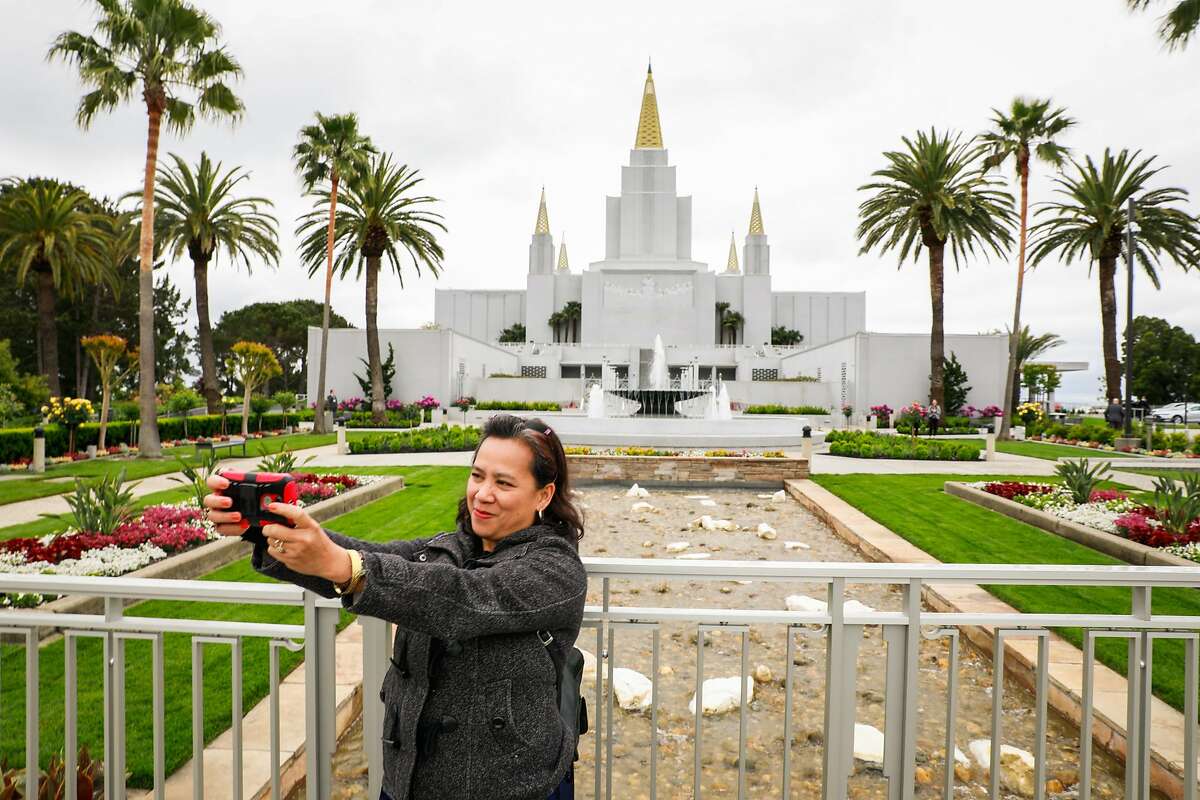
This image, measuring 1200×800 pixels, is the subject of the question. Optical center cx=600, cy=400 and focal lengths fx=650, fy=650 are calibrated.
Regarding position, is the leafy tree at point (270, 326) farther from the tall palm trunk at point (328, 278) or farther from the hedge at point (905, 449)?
the hedge at point (905, 449)

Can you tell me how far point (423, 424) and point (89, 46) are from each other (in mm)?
18686

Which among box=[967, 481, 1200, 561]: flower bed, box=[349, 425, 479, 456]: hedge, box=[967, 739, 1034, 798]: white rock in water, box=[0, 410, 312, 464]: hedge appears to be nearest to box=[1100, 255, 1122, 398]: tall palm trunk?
box=[967, 481, 1200, 561]: flower bed

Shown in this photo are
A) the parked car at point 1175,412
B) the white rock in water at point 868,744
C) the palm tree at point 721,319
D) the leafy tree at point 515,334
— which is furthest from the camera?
the leafy tree at point 515,334

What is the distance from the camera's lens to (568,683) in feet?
5.62

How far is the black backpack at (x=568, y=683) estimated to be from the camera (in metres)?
1.63

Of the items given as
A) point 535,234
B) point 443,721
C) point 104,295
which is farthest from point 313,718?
point 535,234

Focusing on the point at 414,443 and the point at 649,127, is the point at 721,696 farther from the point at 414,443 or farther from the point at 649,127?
the point at 649,127

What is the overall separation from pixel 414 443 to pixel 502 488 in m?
19.2

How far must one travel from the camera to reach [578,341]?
61656 mm

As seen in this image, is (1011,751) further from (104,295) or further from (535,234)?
(535,234)

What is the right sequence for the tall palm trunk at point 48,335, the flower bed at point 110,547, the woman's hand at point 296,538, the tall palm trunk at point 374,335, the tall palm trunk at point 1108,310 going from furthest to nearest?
the tall palm trunk at point 374,335 → the tall palm trunk at point 1108,310 → the tall palm trunk at point 48,335 → the flower bed at point 110,547 → the woman's hand at point 296,538

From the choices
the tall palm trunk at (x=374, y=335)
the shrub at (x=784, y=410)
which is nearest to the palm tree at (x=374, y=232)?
the tall palm trunk at (x=374, y=335)

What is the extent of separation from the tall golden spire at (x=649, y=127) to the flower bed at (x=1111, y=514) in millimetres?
53792

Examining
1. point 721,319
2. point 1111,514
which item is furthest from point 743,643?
point 721,319
